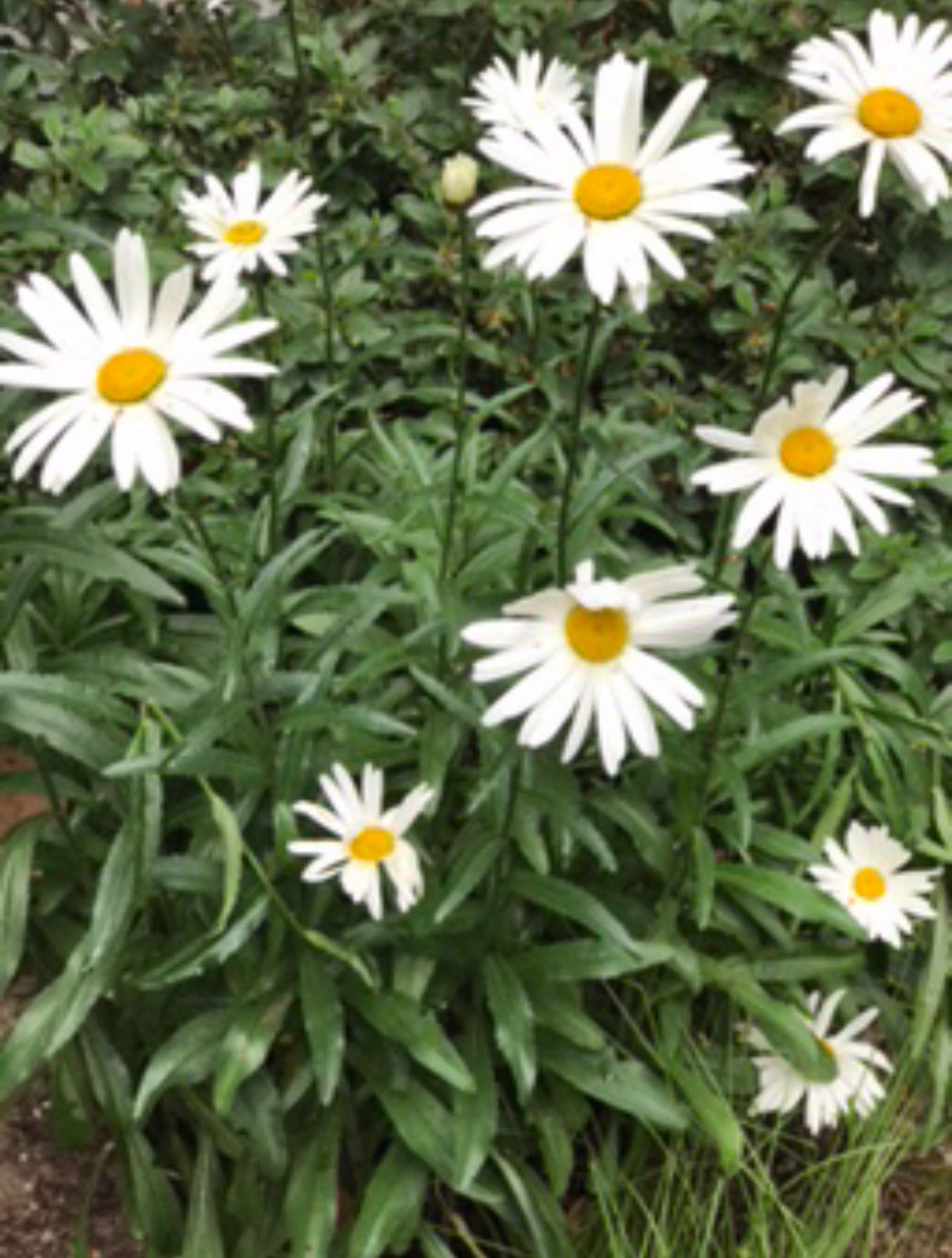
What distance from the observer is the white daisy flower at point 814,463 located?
4.81 ft

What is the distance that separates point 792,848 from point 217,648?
2.69 feet

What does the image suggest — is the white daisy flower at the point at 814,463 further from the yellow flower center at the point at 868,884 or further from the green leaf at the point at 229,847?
the yellow flower center at the point at 868,884

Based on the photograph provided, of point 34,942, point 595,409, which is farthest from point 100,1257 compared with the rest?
point 595,409

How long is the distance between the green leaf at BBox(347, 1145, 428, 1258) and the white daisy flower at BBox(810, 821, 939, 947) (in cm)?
67

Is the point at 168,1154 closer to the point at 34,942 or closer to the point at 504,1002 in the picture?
A: the point at 34,942

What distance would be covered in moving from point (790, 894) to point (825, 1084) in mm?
286

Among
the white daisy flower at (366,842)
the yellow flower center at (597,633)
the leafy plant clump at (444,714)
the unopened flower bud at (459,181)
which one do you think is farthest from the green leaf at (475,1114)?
the unopened flower bud at (459,181)

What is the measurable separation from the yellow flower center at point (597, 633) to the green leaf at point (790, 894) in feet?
2.31

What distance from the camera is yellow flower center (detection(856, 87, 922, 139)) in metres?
1.45

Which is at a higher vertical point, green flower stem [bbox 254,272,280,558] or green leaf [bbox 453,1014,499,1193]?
green flower stem [bbox 254,272,280,558]

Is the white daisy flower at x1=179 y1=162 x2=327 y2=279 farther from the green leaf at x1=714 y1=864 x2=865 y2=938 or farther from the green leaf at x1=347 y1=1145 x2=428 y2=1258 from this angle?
the green leaf at x1=347 y1=1145 x2=428 y2=1258

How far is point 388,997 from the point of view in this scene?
6.21 feet

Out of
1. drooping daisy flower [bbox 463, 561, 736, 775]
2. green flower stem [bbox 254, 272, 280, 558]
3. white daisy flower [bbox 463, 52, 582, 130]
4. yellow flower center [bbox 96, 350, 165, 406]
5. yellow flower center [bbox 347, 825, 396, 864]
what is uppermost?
white daisy flower [bbox 463, 52, 582, 130]

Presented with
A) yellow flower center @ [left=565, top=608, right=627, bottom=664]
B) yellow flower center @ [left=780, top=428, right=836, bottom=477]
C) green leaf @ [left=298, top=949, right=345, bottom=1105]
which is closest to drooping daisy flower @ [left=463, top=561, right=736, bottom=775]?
yellow flower center @ [left=565, top=608, right=627, bottom=664]
